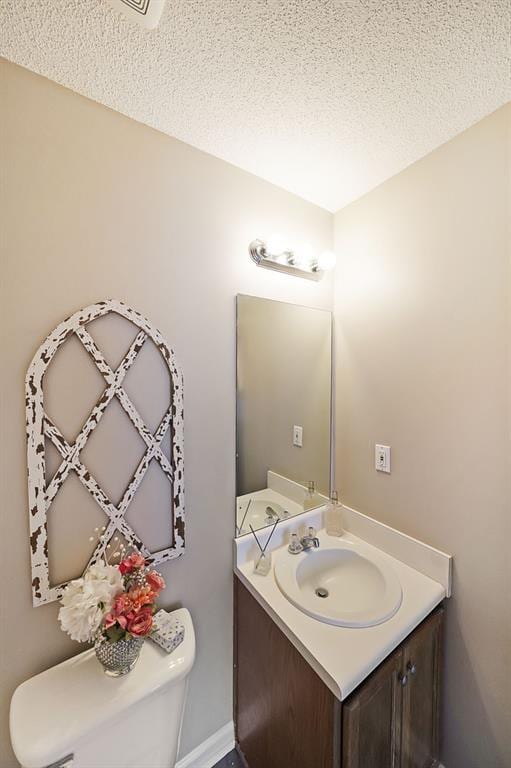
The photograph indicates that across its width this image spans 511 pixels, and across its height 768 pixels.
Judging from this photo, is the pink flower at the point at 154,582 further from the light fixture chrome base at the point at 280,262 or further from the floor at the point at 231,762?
the light fixture chrome base at the point at 280,262

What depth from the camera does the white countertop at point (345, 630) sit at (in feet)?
2.55

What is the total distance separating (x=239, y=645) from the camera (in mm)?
1179

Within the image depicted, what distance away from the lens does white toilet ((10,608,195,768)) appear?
27.3 inches

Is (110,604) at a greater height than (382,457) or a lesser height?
lesser

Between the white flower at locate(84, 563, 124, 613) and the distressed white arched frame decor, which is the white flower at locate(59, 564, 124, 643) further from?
the distressed white arched frame decor

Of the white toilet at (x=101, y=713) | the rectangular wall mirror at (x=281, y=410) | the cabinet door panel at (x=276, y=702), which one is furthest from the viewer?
the rectangular wall mirror at (x=281, y=410)

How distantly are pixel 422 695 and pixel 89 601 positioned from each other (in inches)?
45.5

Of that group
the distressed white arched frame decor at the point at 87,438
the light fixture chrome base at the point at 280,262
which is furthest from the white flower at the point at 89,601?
the light fixture chrome base at the point at 280,262

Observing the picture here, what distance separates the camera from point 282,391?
1.38 meters

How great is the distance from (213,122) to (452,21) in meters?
0.70

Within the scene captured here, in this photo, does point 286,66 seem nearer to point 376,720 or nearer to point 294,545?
point 294,545

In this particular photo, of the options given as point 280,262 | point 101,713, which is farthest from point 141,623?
point 280,262

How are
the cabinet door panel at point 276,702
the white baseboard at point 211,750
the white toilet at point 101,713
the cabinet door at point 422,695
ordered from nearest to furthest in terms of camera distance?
1. the white toilet at point 101,713
2. the cabinet door panel at point 276,702
3. the cabinet door at point 422,695
4. the white baseboard at point 211,750

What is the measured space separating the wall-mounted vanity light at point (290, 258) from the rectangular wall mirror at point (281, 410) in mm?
162
